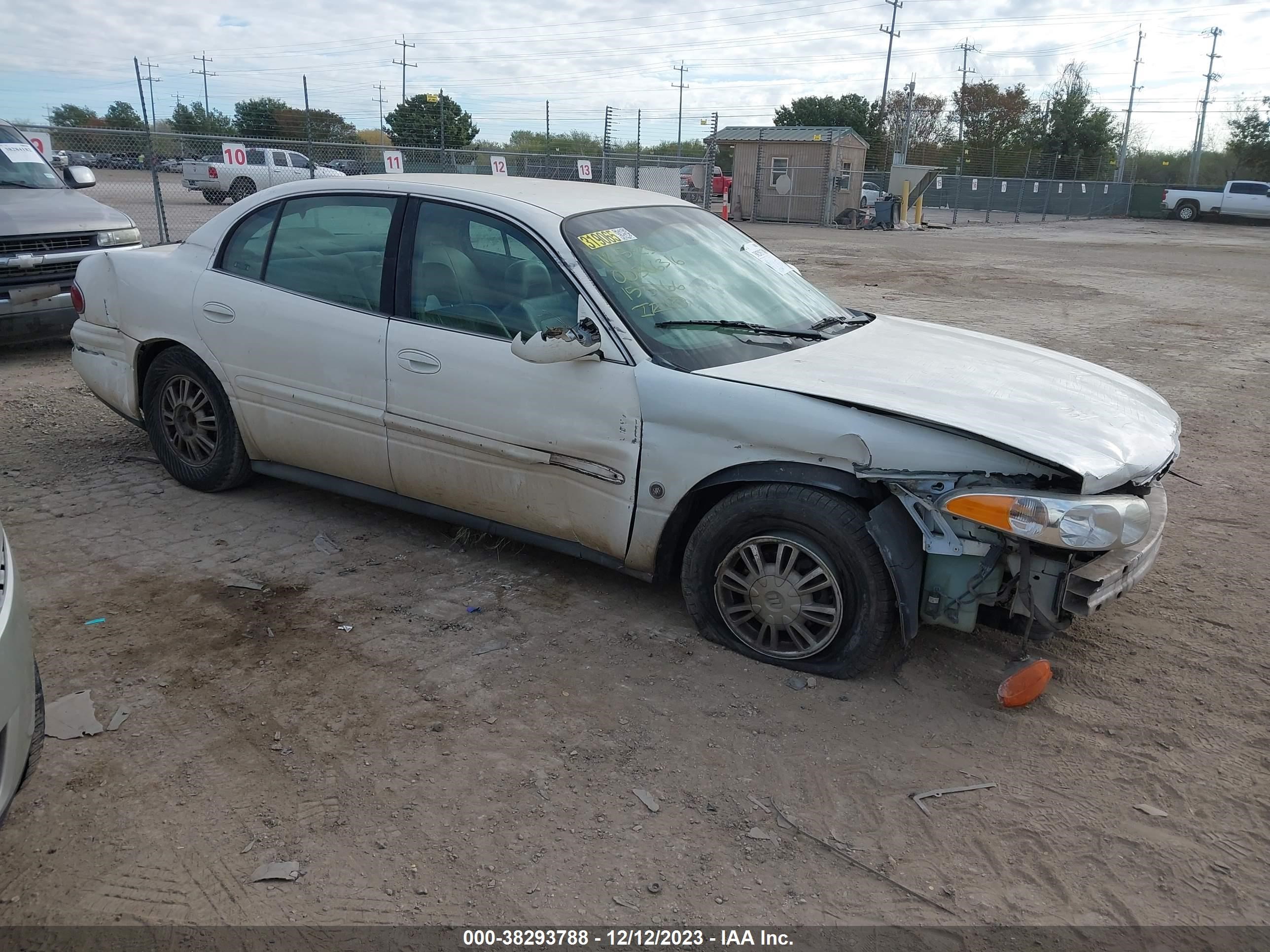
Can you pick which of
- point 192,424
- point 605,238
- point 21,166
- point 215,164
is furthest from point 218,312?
point 215,164

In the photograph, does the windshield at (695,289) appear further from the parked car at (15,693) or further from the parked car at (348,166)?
the parked car at (348,166)

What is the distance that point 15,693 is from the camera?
2182 millimetres

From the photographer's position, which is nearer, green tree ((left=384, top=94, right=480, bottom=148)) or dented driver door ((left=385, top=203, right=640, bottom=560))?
dented driver door ((left=385, top=203, right=640, bottom=560))

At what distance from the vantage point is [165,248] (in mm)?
5020

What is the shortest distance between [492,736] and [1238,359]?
9584 millimetres

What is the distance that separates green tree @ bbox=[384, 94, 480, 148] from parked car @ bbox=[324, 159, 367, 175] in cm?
594

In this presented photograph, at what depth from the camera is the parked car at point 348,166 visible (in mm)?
21359

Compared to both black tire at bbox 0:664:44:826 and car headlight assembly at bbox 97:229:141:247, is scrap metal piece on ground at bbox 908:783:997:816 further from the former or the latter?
car headlight assembly at bbox 97:229:141:247

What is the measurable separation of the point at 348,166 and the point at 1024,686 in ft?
77.4

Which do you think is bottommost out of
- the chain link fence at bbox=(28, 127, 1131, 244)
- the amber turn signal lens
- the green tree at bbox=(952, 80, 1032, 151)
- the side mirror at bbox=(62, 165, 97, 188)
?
the amber turn signal lens

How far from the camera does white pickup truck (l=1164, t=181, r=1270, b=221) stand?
37.8 metres

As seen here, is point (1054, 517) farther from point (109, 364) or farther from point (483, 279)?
point (109, 364)

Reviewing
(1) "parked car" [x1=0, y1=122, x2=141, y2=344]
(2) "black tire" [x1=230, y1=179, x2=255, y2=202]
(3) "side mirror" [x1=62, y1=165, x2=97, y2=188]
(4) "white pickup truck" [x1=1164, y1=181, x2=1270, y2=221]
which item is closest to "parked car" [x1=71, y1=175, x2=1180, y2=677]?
(1) "parked car" [x1=0, y1=122, x2=141, y2=344]

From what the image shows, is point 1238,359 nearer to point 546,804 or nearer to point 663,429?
point 663,429
